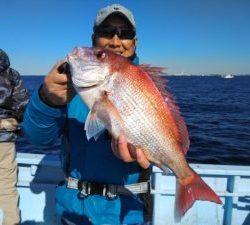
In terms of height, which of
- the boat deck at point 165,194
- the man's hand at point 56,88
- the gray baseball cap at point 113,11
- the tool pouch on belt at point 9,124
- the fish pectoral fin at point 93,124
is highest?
the gray baseball cap at point 113,11

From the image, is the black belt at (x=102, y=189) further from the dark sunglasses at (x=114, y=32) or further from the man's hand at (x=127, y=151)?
the dark sunglasses at (x=114, y=32)

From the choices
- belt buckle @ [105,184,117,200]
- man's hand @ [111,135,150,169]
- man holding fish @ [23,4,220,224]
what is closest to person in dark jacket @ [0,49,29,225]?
man holding fish @ [23,4,220,224]

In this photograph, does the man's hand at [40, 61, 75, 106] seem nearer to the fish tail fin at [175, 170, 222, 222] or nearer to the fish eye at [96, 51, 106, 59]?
the fish eye at [96, 51, 106, 59]

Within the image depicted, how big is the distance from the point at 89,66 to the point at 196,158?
14.8 meters

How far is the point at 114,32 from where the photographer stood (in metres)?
2.99

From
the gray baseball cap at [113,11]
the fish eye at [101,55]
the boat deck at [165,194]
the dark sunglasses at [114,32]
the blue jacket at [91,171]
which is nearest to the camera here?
the fish eye at [101,55]

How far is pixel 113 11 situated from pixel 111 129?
3.90 feet

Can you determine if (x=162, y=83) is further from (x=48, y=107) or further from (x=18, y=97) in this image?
(x=18, y=97)

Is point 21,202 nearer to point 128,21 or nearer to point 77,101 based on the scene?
point 77,101

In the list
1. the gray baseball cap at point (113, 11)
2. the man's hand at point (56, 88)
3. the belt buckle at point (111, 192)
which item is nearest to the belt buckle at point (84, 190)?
the belt buckle at point (111, 192)

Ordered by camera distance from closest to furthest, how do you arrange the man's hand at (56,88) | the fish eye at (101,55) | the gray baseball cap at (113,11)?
the man's hand at (56,88) → the fish eye at (101,55) → the gray baseball cap at (113,11)

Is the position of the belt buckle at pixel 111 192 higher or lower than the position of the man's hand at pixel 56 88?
lower

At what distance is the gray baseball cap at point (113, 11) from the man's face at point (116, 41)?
1.6 inches

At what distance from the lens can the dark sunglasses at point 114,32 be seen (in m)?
3.00
